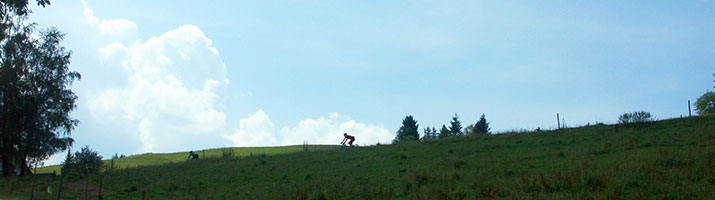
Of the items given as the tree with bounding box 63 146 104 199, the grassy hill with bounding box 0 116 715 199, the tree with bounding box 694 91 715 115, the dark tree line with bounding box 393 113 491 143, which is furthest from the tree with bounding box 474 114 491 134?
the tree with bounding box 63 146 104 199

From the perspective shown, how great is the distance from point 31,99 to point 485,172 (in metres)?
40.4

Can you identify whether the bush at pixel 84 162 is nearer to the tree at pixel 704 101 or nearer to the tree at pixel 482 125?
the tree at pixel 482 125

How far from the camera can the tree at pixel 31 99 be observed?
136ft

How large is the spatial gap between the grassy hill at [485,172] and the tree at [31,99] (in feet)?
17.2

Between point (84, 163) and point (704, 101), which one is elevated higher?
point (704, 101)

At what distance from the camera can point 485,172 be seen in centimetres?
2019

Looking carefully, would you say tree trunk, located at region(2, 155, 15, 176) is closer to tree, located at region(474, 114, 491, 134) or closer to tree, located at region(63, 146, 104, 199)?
tree, located at region(63, 146, 104, 199)

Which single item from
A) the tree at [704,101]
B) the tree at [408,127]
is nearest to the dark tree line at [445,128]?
the tree at [408,127]

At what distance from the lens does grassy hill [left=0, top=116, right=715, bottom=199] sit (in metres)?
14.5

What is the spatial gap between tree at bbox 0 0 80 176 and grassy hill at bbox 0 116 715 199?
207 inches

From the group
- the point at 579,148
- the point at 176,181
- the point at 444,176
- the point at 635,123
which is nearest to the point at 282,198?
the point at 444,176

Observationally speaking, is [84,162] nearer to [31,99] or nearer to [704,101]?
[31,99]

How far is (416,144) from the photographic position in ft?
125

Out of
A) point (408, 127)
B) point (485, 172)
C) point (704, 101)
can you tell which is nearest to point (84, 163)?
point (485, 172)
